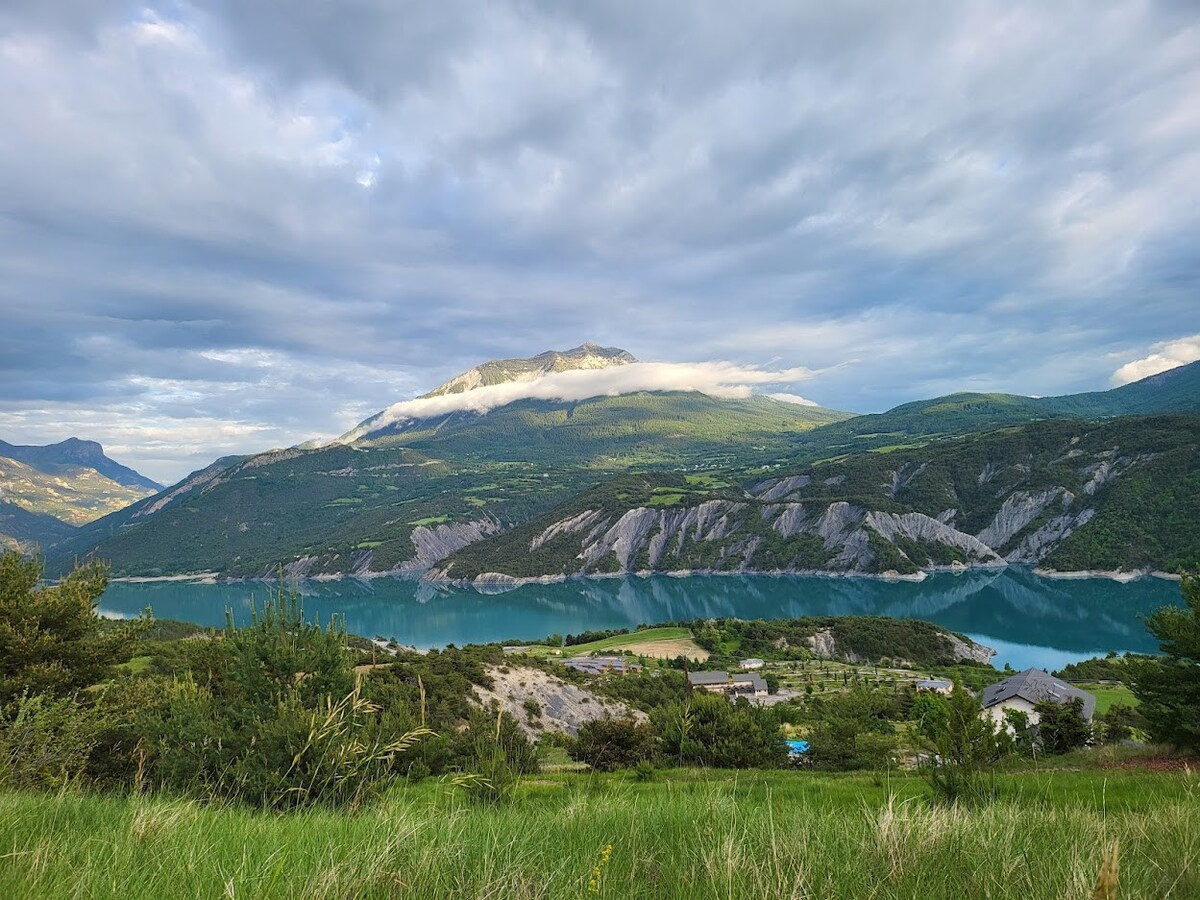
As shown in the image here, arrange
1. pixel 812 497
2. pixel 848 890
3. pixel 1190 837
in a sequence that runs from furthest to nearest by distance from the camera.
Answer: pixel 812 497, pixel 1190 837, pixel 848 890

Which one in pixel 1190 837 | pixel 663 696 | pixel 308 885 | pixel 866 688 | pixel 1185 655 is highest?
pixel 308 885

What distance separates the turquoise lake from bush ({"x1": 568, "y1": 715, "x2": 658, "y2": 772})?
78400 mm

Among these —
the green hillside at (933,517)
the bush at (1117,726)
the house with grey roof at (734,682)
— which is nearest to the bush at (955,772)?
the bush at (1117,726)

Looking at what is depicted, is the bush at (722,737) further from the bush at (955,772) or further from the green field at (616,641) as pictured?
the green field at (616,641)

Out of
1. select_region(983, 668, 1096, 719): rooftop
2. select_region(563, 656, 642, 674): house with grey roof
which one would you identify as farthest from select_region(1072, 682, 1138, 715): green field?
select_region(563, 656, 642, 674): house with grey roof

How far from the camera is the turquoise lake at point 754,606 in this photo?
96.1 meters

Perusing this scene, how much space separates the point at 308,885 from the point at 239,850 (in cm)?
113

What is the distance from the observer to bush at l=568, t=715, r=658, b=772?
17.9 m

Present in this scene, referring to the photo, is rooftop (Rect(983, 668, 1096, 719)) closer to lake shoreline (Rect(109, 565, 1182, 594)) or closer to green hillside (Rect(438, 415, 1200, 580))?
lake shoreline (Rect(109, 565, 1182, 594))

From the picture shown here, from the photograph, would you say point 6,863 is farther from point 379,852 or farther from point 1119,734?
point 1119,734

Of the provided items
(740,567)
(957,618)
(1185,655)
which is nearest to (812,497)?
(740,567)

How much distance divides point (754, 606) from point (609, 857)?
132829 millimetres

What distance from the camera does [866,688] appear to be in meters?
60.5

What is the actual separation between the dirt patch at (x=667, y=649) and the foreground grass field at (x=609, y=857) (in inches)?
2962
